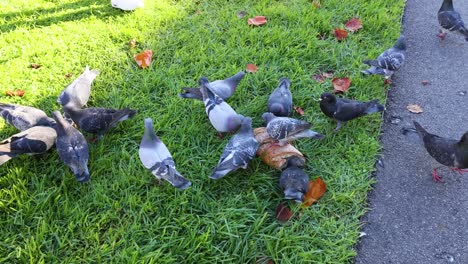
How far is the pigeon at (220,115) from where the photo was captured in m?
3.51

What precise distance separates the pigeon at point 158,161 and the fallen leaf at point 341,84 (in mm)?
1979

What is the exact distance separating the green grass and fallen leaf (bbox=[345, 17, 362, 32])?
0.14 meters

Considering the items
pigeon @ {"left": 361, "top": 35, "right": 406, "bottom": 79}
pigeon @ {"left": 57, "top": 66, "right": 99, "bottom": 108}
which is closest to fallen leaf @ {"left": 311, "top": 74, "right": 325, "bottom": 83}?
pigeon @ {"left": 361, "top": 35, "right": 406, "bottom": 79}

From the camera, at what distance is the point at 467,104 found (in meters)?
4.14

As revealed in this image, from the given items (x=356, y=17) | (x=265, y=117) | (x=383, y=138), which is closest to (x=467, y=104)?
(x=383, y=138)

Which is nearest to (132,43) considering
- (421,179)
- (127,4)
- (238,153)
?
(127,4)

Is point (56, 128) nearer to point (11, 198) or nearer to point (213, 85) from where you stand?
point (11, 198)

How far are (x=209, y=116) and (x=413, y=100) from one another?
2.20m

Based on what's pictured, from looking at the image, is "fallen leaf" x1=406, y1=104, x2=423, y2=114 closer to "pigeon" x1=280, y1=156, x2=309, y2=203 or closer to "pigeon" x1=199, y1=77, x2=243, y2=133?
"pigeon" x1=280, y1=156, x2=309, y2=203

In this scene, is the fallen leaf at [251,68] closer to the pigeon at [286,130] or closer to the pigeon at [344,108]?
the pigeon at [344,108]

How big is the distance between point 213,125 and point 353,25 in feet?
8.42

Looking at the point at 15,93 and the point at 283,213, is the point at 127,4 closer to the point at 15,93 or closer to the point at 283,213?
the point at 15,93

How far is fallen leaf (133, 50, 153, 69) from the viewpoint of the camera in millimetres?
4416

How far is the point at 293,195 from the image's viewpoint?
2977 mm
